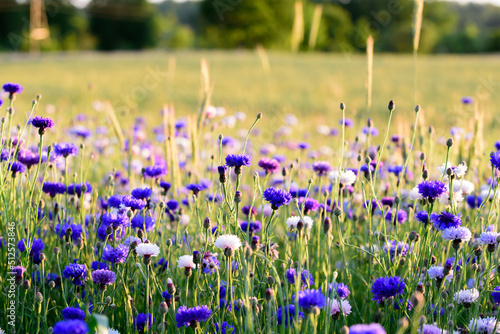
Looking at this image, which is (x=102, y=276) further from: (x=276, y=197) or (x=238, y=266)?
(x=276, y=197)

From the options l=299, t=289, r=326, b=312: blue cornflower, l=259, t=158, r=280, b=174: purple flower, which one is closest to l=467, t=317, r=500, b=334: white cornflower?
l=299, t=289, r=326, b=312: blue cornflower

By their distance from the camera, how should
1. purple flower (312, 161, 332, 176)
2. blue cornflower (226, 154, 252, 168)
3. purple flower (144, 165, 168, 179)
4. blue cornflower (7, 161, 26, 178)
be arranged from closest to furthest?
blue cornflower (226, 154, 252, 168) → blue cornflower (7, 161, 26, 178) → purple flower (144, 165, 168, 179) → purple flower (312, 161, 332, 176)

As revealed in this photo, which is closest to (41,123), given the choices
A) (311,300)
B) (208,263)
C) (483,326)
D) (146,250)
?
(146,250)

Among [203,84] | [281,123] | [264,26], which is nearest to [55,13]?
[264,26]

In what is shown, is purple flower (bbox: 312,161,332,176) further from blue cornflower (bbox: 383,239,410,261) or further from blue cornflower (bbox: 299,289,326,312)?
blue cornflower (bbox: 299,289,326,312)

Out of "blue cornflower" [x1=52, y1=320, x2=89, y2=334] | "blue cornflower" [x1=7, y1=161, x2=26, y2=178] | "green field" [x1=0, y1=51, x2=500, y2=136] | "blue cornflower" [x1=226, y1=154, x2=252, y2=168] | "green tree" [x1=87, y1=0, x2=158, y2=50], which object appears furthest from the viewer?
"green tree" [x1=87, y1=0, x2=158, y2=50]

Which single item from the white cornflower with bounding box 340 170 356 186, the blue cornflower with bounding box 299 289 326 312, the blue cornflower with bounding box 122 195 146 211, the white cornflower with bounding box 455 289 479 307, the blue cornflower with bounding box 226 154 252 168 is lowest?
the white cornflower with bounding box 455 289 479 307

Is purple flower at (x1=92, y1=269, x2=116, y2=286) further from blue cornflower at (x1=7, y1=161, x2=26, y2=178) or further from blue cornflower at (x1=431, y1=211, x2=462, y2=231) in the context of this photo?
blue cornflower at (x1=431, y1=211, x2=462, y2=231)

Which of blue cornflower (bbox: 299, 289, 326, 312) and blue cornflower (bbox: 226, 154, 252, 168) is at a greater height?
blue cornflower (bbox: 226, 154, 252, 168)

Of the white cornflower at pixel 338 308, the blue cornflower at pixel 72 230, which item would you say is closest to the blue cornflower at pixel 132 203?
the blue cornflower at pixel 72 230

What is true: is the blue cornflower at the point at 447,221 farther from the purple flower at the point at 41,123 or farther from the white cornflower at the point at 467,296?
the purple flower at the point at 41,123

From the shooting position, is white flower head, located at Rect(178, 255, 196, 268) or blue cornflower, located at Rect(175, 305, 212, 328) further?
white flower head, located at Rect(178, 255, 196, 268)

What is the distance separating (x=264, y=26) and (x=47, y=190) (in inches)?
1319

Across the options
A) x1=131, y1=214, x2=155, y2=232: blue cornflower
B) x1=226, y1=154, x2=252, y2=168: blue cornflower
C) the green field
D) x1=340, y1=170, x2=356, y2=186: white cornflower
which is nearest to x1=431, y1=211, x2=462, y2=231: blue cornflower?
x1=340, y1=170, x2=356, y2=186: white cornflower
